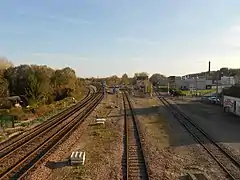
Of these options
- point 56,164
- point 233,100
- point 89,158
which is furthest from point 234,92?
point 56,164

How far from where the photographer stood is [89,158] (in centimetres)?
1806

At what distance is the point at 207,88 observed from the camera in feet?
370

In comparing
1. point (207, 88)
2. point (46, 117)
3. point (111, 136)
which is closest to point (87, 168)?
point (111, 136)

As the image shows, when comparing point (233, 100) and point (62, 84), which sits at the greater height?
point (62, 84)

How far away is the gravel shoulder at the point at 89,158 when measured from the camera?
579 inches

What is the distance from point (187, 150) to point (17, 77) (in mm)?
54182

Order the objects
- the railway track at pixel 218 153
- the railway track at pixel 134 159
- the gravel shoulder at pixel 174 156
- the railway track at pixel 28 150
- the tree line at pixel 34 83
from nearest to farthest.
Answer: the railway track at pixel 134 159, the gravel shoulder at pixel 174 156, the railway track at pixel 218 153, the railway track at pixel 28 150, the tree line at pixel 34 83

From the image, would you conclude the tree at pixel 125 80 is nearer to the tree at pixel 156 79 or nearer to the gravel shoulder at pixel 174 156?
the tree at pixel 156 79

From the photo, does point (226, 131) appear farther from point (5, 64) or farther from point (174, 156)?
Answer: point (5, 64)

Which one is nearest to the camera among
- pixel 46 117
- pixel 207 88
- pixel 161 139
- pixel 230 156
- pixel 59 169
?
pixel 59 169

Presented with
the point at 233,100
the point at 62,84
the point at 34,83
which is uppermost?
the point at 34,83

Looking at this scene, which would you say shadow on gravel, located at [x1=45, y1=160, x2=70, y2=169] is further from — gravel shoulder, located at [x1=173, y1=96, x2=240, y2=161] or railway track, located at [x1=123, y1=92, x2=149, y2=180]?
gravel shoulder, located at [x1=173, y1=96, x2=240, y2=161]

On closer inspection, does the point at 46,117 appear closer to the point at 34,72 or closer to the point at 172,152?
the point at 172,152

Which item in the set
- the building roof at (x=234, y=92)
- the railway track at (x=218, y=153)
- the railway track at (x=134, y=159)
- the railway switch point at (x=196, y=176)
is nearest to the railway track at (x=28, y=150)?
the railway track at (x=134, y=159)
